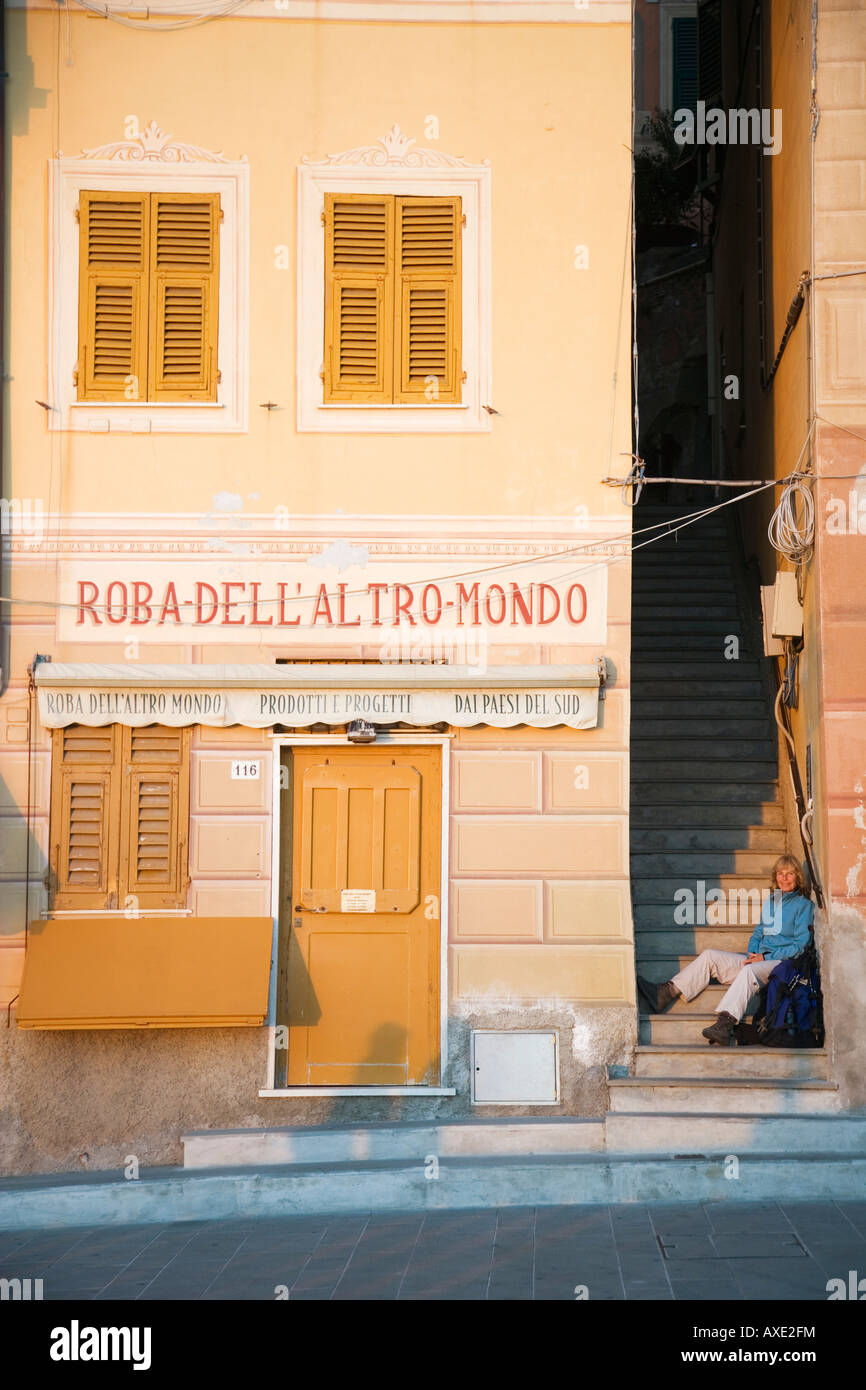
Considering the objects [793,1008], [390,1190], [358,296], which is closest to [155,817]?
[390,1190]

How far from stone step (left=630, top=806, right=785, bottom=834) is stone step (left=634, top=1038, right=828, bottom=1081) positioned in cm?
253

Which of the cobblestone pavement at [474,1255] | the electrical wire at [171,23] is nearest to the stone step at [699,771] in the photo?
the cobblestone pavement at [474,1255]

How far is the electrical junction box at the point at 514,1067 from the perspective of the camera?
10109 millimetres

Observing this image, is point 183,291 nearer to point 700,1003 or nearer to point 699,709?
point 699,709

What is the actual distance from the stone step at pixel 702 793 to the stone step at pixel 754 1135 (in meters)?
3.47

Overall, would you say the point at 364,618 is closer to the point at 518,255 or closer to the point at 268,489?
the point at 268,489

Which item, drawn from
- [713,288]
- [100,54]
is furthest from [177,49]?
[713,288]

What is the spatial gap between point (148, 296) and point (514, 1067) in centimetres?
622

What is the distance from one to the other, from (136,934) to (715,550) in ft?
28.7

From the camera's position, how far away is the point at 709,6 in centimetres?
2362

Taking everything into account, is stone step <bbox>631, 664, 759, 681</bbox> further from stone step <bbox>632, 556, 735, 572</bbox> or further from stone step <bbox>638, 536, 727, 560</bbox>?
stone step <bbox>638, 536, 727, 560</bbox>

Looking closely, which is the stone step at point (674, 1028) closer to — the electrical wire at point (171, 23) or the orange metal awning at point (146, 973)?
the orange metal awning at point (146, 973)

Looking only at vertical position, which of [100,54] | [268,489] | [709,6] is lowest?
[268,489]

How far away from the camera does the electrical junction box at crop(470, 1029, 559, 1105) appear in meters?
10.1
